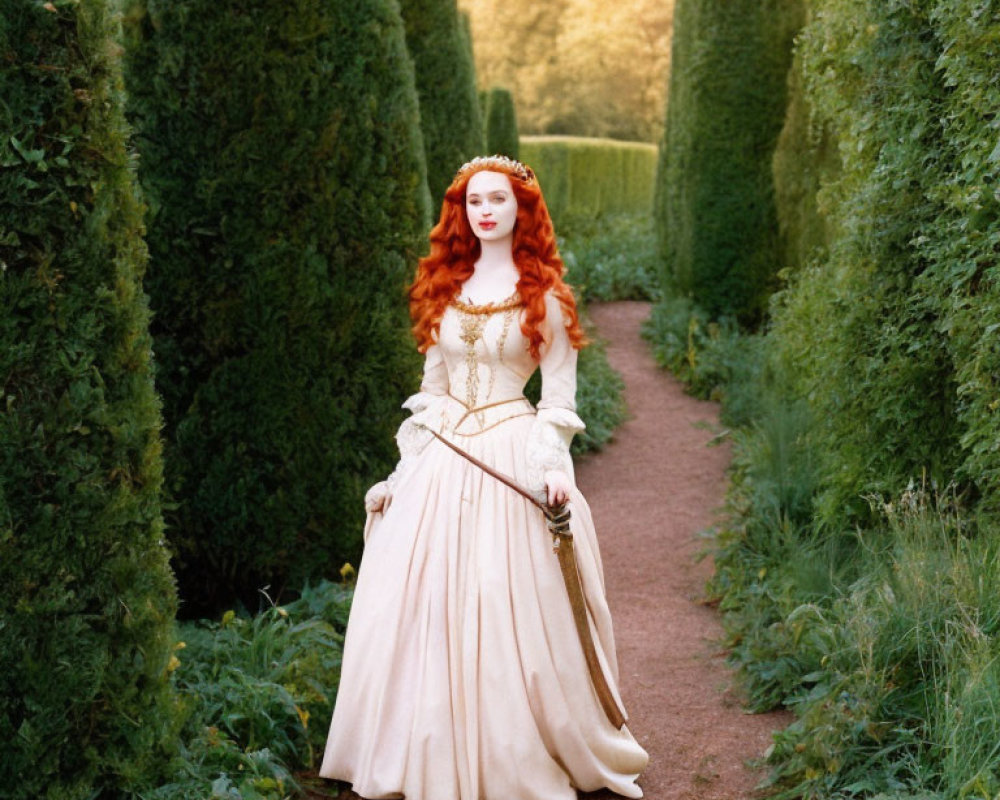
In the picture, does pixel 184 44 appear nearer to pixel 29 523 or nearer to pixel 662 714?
pixel 29 523

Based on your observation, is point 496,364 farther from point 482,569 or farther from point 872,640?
point 872,640

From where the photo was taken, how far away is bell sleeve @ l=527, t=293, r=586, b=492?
3.84 m

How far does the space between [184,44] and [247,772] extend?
301 centimetres

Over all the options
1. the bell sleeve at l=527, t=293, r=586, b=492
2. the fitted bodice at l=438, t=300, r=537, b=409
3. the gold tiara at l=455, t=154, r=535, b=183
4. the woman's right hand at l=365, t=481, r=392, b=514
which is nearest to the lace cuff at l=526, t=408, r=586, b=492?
the bell sleeve at l=527, t=293, r=586, b=492

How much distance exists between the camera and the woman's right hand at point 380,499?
4.08 meters

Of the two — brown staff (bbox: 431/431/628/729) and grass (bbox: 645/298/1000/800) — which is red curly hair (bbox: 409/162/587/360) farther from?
grass (bbox: 645/298/1000/800)

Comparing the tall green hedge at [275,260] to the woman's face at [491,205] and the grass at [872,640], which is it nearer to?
the woman's face at [491,205]

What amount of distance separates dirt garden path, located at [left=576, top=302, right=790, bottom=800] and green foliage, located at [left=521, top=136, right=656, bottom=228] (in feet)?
32.8

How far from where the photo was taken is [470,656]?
3.75 metres

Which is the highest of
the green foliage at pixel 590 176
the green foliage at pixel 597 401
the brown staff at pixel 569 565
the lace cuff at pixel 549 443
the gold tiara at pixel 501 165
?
the gold tiara at pixel 501 165

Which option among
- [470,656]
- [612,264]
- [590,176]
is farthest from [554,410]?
[590,176]

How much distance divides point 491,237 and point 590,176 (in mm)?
20286

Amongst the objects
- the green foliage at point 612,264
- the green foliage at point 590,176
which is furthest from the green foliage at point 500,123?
the green foliage at point 590,176

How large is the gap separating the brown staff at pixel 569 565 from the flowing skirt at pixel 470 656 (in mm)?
30
